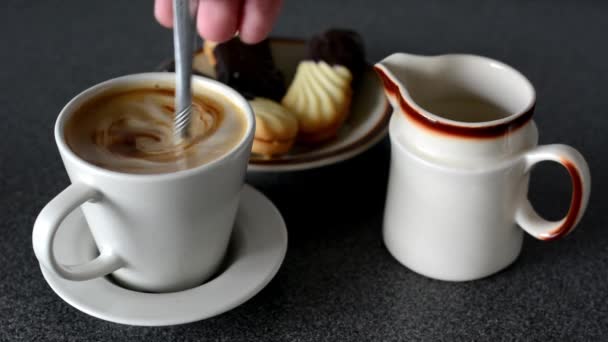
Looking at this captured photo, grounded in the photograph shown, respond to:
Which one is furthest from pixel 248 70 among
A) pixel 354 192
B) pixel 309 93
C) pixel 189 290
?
pixel 189 290

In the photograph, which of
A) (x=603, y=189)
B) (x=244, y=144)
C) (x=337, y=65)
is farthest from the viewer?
(x=337, y=65)

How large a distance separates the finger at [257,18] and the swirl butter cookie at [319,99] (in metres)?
0.14

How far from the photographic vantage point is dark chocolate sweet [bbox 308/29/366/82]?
1.00 meters

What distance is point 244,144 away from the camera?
2.08 feet

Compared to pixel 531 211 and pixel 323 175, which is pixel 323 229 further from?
pixel 531 211

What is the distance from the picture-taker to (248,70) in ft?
3.14

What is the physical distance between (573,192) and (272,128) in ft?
1.17

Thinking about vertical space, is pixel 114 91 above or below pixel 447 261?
above

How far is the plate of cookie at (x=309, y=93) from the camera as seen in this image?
0.89 metres

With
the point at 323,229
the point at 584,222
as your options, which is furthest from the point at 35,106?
the point at 584,222

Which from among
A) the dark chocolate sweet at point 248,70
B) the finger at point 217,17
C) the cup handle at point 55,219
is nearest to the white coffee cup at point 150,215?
the cup handle at point 55,219

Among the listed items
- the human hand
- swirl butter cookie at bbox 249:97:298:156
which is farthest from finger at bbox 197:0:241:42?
swirl butter cookie at bbox 249:97:298:156

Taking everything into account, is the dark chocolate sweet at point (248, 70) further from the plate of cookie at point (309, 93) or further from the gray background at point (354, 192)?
the gray background at point (354, 192)

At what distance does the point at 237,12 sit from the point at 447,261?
0.36m
